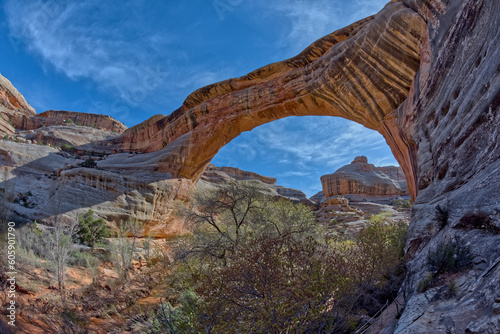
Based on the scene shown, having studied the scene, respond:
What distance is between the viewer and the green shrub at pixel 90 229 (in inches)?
461

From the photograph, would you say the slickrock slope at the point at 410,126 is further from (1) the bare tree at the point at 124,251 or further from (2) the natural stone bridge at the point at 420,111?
(1) the bare tree at the point at 124,251

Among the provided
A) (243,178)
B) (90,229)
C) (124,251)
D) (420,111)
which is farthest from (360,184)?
Answer: (90,229)

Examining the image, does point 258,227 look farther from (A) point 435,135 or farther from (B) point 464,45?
(B) point 464,45

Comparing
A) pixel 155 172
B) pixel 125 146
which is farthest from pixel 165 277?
pixel 125 146

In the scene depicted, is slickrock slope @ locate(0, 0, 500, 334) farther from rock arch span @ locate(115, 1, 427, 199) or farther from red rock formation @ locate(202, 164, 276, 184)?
red rock formation @ locate(202, 164, 276, 184)

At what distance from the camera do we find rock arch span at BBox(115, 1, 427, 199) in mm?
9672

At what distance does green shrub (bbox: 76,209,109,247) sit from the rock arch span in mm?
5582

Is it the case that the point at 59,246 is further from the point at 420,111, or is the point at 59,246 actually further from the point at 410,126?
the point at 420,111

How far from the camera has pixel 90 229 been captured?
40.1 ft

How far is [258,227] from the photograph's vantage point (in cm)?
1185

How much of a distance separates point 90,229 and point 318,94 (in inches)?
542

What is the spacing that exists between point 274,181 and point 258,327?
47.3 m

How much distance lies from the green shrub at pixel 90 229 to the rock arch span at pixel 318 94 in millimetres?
5582

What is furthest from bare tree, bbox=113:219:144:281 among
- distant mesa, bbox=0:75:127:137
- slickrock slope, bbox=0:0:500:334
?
distant mesa, bbox=0:75:127:137
